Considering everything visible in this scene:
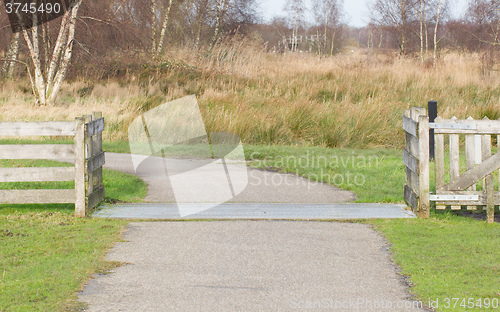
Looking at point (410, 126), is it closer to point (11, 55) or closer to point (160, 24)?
point (11, 55)

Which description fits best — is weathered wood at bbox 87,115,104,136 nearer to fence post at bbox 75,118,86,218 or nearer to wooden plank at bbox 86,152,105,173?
fence post at bbox 75,118,86,218

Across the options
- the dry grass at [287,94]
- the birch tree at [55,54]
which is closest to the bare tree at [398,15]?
the dry grass at [287,94]

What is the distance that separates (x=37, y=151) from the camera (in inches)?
309

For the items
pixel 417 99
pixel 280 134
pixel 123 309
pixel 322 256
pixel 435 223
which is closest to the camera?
pixel 123 309

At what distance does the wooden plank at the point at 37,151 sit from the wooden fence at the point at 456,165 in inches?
192

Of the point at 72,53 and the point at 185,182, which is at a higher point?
the point at 72,53

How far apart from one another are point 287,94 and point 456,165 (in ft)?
42.5

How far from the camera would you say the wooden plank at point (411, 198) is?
783 cm

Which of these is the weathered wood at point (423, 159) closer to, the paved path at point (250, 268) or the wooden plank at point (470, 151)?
the wooden plank at point (470, 151)

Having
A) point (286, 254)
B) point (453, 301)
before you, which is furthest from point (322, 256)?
point (453, 301)

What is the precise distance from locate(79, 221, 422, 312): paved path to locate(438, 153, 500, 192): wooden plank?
1424 mm

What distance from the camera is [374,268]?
5.52 meters

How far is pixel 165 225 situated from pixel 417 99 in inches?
628

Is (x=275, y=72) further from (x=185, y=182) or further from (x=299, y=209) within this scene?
(x=299, y=209)
